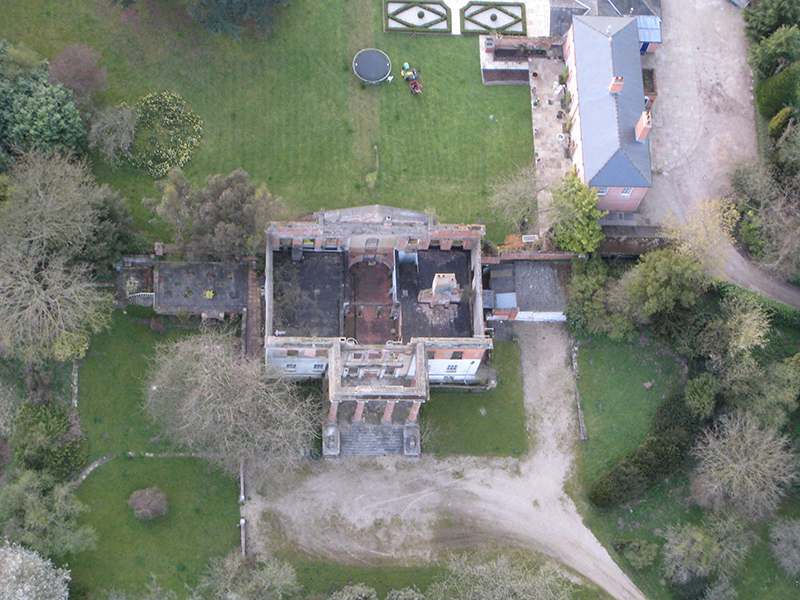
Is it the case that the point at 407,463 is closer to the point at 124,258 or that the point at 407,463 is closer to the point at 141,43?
the point at 124,258

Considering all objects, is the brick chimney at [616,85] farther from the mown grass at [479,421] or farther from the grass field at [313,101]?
the mown grass at [479,421]

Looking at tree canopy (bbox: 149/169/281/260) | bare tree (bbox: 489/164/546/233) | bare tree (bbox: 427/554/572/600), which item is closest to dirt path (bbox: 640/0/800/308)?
bare tree (bbox: 489/164/546/233)

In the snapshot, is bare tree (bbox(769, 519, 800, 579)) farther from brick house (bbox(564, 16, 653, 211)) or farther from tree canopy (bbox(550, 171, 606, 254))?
brick house (bbox(564, 16, 653, 211))

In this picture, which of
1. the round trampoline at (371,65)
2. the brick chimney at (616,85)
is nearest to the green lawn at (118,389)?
the round trampoline at (371,65)

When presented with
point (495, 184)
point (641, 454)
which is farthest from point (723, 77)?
point (641, 454)

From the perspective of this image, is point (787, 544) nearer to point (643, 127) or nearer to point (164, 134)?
point (643, 127)
